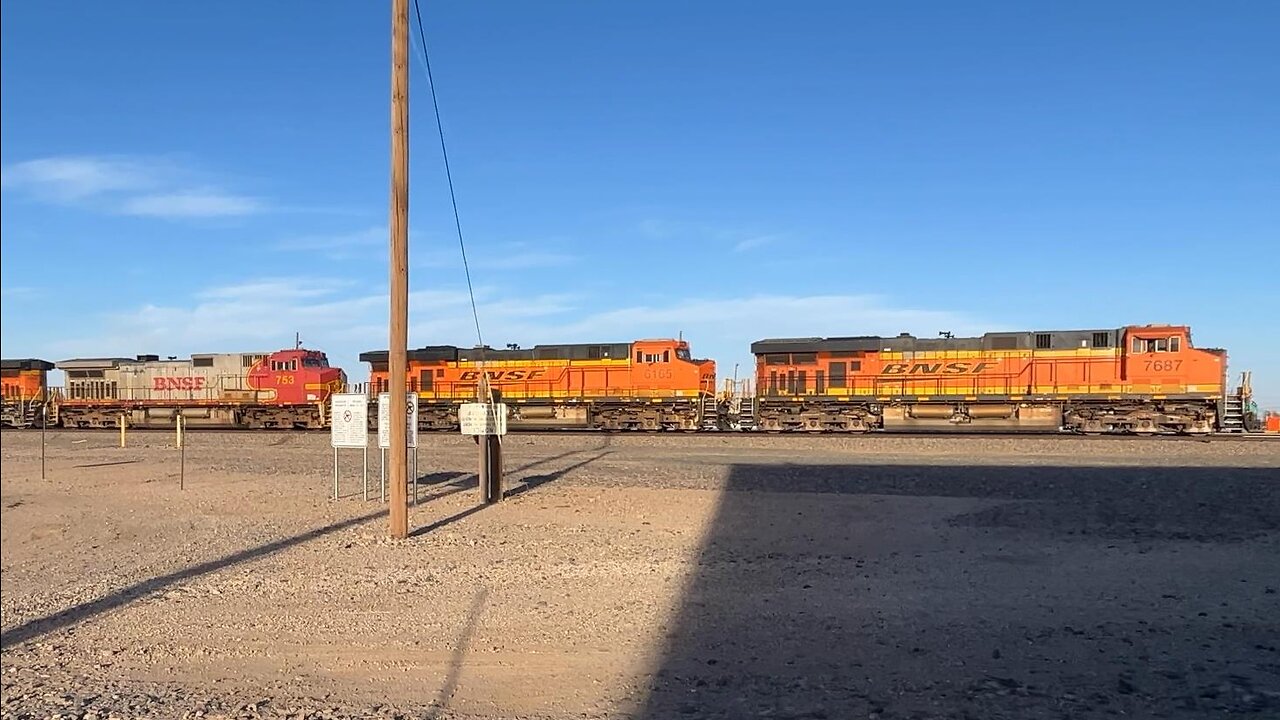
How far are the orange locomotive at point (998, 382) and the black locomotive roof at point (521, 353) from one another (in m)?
5.55

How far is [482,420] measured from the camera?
1370 centimetres

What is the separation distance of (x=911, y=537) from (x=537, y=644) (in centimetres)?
554

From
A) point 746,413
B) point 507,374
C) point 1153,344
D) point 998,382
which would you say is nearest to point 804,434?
point 746,413

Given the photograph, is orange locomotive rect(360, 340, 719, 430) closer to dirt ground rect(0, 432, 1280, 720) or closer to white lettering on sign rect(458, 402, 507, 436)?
dirt ground rect(0, 432, 1280, 720)

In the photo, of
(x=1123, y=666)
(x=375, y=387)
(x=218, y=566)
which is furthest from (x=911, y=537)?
(x=375, y=387)

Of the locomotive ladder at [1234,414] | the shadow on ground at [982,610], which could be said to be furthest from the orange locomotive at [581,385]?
the shadow on ground at [982,610]

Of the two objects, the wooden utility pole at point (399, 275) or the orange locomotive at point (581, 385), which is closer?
the wooden utility pole at point (399, 275)

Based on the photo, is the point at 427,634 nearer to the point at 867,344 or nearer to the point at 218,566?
the point at 218,566

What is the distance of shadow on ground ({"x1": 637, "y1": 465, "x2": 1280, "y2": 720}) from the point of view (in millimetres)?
5152

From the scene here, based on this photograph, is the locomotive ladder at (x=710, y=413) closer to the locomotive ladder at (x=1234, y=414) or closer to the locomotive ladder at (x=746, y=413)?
the locomotive ladder at (x=746, y=413)

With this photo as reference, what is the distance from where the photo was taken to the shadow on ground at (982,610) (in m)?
5.15

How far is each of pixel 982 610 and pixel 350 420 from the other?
1010cm

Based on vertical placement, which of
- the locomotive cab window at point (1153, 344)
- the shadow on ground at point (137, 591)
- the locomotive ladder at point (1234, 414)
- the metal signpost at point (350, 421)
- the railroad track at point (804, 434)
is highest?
the locomotive cab window at point (1153, 344)

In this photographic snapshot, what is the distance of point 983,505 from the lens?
12641 millimetres
